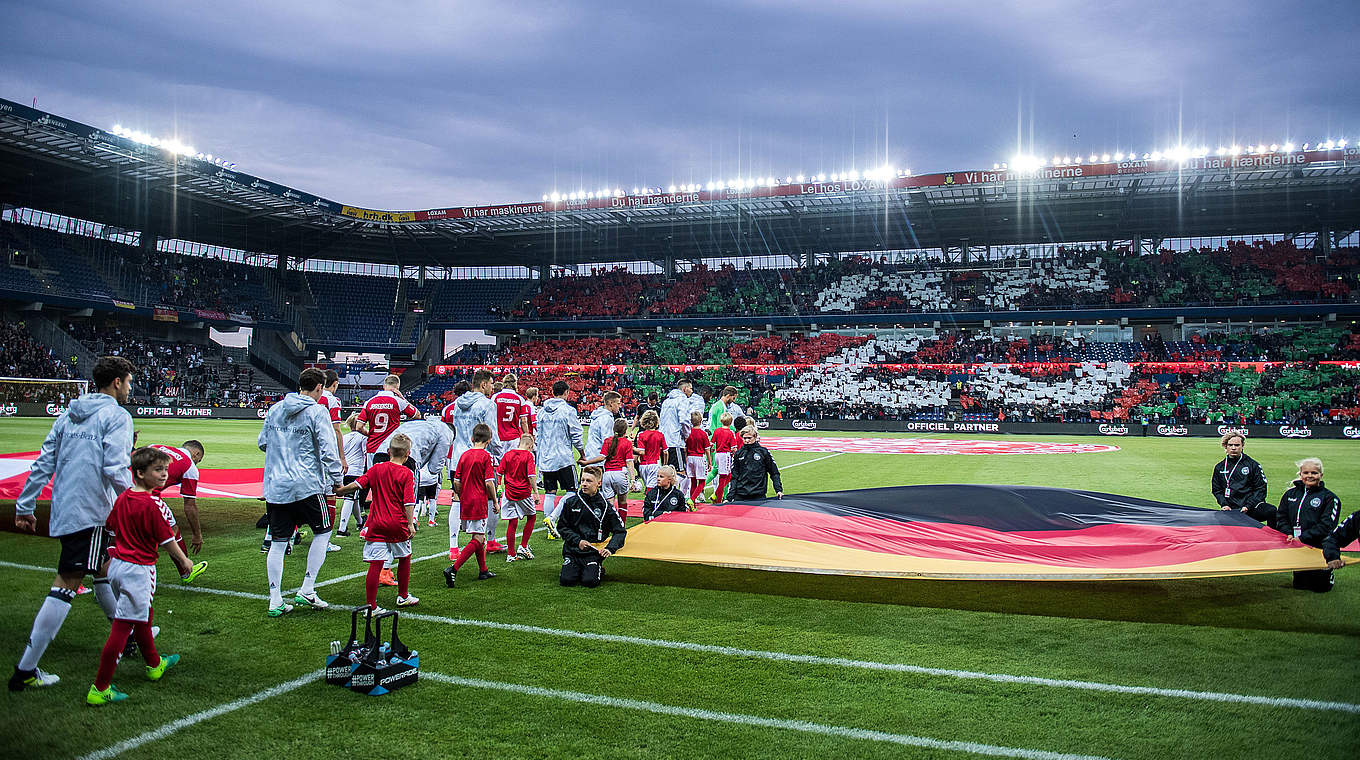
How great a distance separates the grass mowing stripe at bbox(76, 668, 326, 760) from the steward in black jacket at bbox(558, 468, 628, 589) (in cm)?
279

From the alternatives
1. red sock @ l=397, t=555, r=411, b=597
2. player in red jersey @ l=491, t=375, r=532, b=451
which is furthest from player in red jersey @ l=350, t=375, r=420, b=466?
red sock @ l=397, t=555, r=411, b=597

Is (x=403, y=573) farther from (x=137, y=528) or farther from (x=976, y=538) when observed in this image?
(x=976, y=538)

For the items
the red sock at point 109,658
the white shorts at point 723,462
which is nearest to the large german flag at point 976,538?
the white shorts at point 723,462

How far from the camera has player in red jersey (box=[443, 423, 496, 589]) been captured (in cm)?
762

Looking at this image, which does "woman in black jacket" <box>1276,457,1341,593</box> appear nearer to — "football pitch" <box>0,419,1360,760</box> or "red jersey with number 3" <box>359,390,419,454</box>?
"football pitch" <box>0,419,1360,760</box>

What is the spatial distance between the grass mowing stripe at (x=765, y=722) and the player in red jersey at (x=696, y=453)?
798cm

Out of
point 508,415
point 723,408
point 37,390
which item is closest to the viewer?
point 508,415

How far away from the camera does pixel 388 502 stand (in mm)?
6234

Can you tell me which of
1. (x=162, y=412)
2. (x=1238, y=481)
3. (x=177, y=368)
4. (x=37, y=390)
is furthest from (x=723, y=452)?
(x=177, y=368)

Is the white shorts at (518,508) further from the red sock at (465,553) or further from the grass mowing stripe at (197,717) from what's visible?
the grass mowing stripe at (197,717)

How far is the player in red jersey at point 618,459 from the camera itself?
9.68m

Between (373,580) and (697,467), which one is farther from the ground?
(697,467)

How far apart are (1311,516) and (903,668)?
16.6 feet

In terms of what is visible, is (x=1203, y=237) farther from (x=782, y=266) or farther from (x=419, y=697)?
(x=419, y=697)
